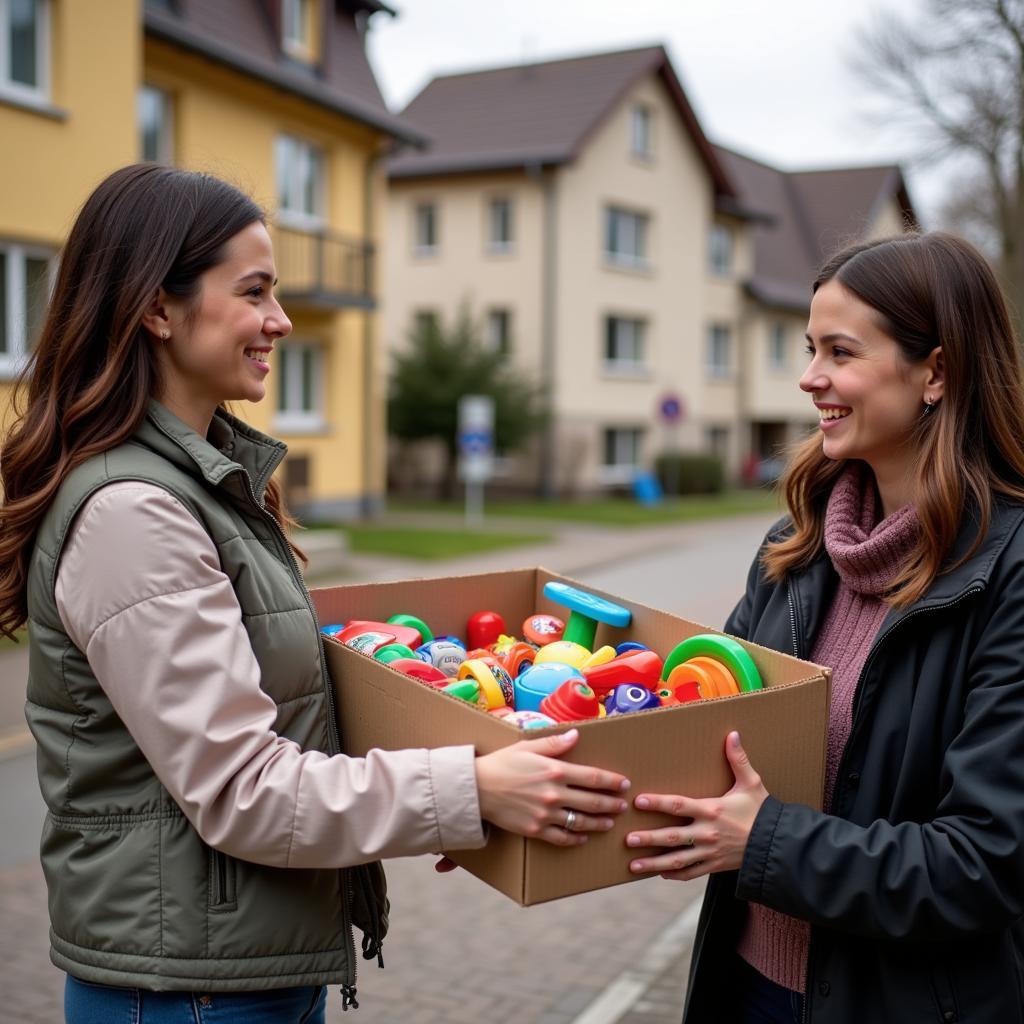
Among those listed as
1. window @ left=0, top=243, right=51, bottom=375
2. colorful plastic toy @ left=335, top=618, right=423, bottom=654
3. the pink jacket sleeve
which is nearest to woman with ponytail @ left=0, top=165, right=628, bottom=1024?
the pink jacket sleeve

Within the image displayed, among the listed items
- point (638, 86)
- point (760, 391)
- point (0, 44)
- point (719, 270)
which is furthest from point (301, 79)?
point (760, 391)

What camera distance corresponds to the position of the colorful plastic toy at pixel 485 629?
289 cm

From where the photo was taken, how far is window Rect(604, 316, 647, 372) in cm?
2917

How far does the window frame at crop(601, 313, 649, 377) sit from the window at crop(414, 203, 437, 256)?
178 inches

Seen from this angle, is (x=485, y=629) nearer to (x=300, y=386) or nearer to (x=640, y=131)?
(x=300, y=386)

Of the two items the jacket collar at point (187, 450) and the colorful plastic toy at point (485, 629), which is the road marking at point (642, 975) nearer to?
the colorful plastic toy at point (485, 629)

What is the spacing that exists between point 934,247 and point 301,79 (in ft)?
58.6

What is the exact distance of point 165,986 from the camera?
1.93m

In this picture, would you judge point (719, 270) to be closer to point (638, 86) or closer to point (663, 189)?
→ point (663, 189)

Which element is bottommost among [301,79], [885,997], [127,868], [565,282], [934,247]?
[885,997]

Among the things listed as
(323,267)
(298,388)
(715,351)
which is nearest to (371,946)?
(323,267)

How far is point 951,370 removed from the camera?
2184 millimetres

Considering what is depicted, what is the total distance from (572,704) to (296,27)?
62.8 ft

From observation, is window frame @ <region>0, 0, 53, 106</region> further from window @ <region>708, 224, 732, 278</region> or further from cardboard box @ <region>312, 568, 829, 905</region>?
window @ <region>708, 224, 732, 278</region>
